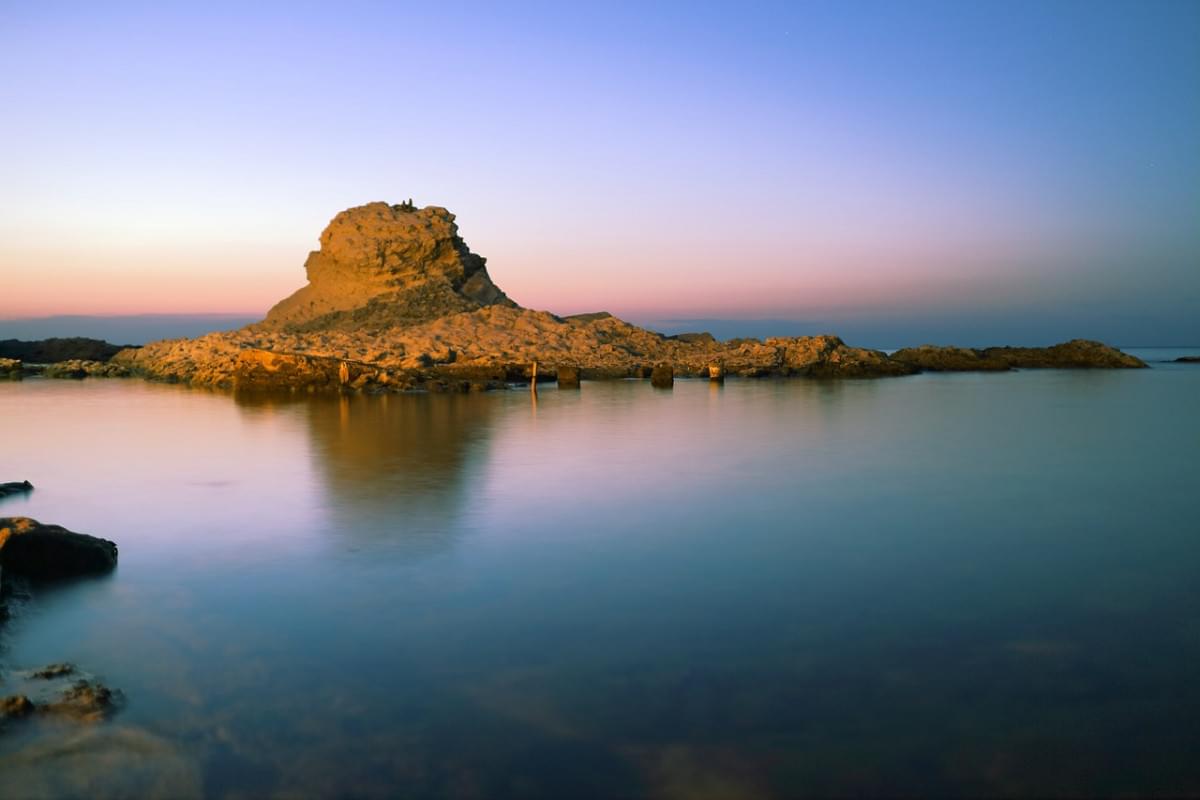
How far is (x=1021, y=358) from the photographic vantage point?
159 ft

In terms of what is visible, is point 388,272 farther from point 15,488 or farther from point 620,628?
point 620,628

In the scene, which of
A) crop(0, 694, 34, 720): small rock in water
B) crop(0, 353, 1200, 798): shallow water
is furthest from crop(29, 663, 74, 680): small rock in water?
crop(0, 694, 34, 720): small rock in water

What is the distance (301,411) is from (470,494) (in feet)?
37.5

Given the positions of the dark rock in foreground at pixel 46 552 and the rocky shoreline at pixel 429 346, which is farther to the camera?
the rocky shoreline at pixel 429 346

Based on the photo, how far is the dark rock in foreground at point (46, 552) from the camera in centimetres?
550

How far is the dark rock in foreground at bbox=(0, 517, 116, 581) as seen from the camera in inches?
216

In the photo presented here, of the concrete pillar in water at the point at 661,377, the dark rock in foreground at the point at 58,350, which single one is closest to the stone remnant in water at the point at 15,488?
the concrete pillar in water at the point at 661,377

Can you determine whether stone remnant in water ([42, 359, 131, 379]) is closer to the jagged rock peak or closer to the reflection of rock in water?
the jagged rock peak

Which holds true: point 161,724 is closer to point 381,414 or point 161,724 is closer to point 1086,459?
point 1086,459

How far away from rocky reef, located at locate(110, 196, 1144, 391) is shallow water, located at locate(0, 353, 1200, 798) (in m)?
16.9

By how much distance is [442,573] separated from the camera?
5859 mm

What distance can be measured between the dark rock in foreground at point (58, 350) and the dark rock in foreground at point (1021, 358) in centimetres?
4651

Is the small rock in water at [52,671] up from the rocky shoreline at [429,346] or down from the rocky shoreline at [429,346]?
down

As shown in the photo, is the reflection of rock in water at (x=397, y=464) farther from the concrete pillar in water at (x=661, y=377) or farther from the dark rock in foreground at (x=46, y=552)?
the concrete pillar in water at (x=661, y=377)
